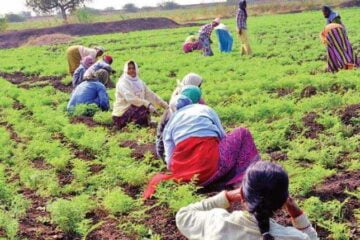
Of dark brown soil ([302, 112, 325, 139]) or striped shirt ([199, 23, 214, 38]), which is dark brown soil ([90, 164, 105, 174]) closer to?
dark brown soil ([302, 112, 325, 139])

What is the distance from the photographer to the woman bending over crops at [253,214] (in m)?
3.03

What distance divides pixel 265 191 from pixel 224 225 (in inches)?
15.3

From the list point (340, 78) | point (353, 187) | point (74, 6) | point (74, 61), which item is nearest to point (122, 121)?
point (340, 78)

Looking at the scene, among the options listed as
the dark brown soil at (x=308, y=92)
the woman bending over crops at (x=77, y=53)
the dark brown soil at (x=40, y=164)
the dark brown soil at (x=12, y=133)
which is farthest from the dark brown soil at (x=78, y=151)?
the woman bending over crops at (x=77, y=53)

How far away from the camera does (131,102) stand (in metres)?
9.56

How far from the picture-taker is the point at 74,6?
193 ft

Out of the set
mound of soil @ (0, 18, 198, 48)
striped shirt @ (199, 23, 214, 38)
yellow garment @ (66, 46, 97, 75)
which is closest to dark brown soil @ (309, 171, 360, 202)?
yellow garment @ (66, 46, 97, 75)

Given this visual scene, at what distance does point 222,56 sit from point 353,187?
39.2ft

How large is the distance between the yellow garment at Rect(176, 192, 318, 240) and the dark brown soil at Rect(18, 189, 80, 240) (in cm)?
218

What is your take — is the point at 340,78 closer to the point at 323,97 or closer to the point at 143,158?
the point at 323,97

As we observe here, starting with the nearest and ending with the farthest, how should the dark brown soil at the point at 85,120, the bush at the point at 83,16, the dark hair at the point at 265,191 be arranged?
the dark hair at the point at 265,191
the dark brown soil at the point at 85,120
the bush at the point at 83,16

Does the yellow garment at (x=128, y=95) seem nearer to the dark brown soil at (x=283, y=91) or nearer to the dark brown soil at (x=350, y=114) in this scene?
the dark brown soil at (x=283, y=91)

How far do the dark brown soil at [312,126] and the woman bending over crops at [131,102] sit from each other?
2.37 meters

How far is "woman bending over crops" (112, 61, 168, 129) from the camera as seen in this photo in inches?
377
